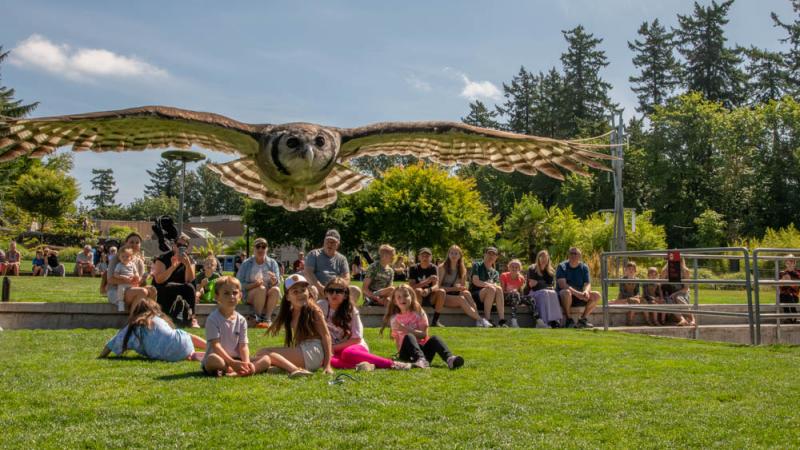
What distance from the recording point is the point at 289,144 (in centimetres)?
827

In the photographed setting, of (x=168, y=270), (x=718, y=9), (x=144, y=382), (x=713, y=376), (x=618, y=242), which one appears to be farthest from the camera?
(x=718, y=9)

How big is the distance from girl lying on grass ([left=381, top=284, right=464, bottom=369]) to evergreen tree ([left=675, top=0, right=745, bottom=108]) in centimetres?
5871

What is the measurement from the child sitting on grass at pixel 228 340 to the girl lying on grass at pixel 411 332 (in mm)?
1346

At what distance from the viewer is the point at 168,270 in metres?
9.02

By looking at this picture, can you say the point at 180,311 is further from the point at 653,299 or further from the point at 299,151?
the point at 653,299

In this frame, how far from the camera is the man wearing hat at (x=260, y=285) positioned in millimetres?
9594

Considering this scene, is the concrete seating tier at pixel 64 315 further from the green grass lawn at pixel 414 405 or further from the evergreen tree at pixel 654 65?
the evergreen tree at pixel 654 65

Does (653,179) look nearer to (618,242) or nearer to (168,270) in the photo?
(618,242)

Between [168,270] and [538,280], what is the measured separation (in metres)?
5.56

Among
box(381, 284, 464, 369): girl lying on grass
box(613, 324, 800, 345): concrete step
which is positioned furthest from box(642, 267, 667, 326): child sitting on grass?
box(381, 284, 464, 369): girl lying on grass

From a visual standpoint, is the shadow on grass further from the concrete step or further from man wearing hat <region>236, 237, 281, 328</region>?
the concrete step

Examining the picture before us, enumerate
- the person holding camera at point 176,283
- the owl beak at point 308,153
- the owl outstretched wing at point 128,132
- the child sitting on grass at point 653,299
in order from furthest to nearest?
the child sitting on grass at point 653,299 → the person holding camera at point 176,283 → the owl beak at point 308,153 → the owl outstretched wing at point 128,132

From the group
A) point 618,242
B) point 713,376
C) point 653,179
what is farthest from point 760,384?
point 653,179

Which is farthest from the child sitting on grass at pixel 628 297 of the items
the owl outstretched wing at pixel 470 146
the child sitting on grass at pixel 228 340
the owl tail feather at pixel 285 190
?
the child sitting on grass at pixel 228 340
